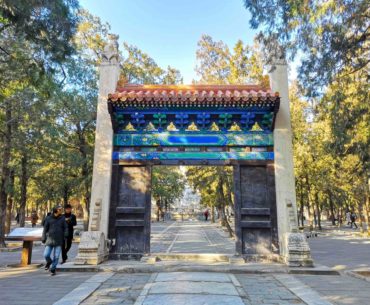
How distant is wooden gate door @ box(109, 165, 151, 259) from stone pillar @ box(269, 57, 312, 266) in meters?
3.86

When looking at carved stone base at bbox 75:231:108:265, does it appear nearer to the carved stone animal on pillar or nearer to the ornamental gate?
the ornamental gate

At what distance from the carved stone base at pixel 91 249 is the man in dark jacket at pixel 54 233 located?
59 cm

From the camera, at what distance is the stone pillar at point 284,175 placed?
29.5 feet

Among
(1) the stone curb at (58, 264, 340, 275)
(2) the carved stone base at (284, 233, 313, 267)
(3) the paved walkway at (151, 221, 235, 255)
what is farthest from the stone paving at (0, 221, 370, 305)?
(3) the paved walkway at (151, 221, 235, 255)

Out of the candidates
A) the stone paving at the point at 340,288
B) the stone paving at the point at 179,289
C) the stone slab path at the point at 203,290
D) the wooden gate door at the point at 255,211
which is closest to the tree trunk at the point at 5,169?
the stone paving at the point at 179,289

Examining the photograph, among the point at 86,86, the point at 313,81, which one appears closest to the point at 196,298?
the point at 313,81

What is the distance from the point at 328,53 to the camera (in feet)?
29.1

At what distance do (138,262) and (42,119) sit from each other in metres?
9.30

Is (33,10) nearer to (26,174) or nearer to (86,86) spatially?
(86,86)

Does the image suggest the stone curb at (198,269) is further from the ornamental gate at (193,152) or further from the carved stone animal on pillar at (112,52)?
the carved stone animal on pillar at (112,52)

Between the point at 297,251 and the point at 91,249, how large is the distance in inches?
217

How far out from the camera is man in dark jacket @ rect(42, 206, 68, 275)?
8422 mm

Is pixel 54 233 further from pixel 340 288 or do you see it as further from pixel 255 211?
pixel 340 288

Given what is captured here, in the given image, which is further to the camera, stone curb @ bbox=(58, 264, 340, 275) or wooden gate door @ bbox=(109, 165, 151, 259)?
wooden gate door @ bbox=(109, 165, 151, 259)
